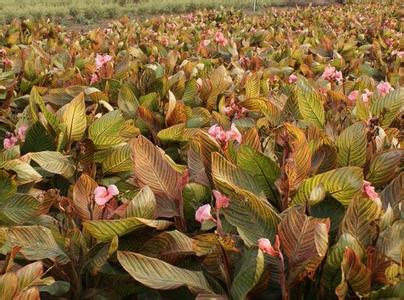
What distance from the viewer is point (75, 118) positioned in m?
1.96

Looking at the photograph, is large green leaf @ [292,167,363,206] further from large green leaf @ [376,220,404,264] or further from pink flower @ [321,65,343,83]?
pink flower @ [321,65,343,83]

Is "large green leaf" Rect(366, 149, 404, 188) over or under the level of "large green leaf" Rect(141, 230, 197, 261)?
over

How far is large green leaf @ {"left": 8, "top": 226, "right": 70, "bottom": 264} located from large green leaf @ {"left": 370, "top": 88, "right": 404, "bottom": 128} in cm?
133

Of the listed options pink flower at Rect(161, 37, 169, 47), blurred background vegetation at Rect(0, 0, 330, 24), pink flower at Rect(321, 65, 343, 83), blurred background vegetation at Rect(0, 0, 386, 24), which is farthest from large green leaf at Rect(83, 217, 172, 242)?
blurred background vegetation at Rect(0, 0, 330, 24)

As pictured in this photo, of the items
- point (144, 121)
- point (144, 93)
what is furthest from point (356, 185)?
point (144, 93)

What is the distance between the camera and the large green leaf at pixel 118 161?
1911 mm

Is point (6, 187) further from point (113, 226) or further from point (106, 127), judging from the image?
point (106, 127)

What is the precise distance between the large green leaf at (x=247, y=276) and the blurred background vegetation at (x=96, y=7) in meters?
16.4

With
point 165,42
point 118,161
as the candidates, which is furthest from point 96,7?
point 118,161

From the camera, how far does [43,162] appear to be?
1.76m

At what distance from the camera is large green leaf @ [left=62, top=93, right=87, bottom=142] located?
6.40 feet

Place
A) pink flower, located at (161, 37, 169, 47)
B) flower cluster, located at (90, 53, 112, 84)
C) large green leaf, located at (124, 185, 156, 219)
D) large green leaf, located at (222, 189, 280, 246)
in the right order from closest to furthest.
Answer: large green leaf, located at (222, 189, 280, 246)
large green leaf, located at (124, 185, 156, 219)
flower cluster, located at (90, 53, 112, 84)
pink flower, located at (161, 37, 169, 47)

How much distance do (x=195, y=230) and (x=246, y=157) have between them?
26 cm

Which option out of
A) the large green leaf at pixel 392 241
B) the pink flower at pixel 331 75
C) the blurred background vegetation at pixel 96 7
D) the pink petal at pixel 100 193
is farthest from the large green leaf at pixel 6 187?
the blurred background vegetation at pixel 96 7
